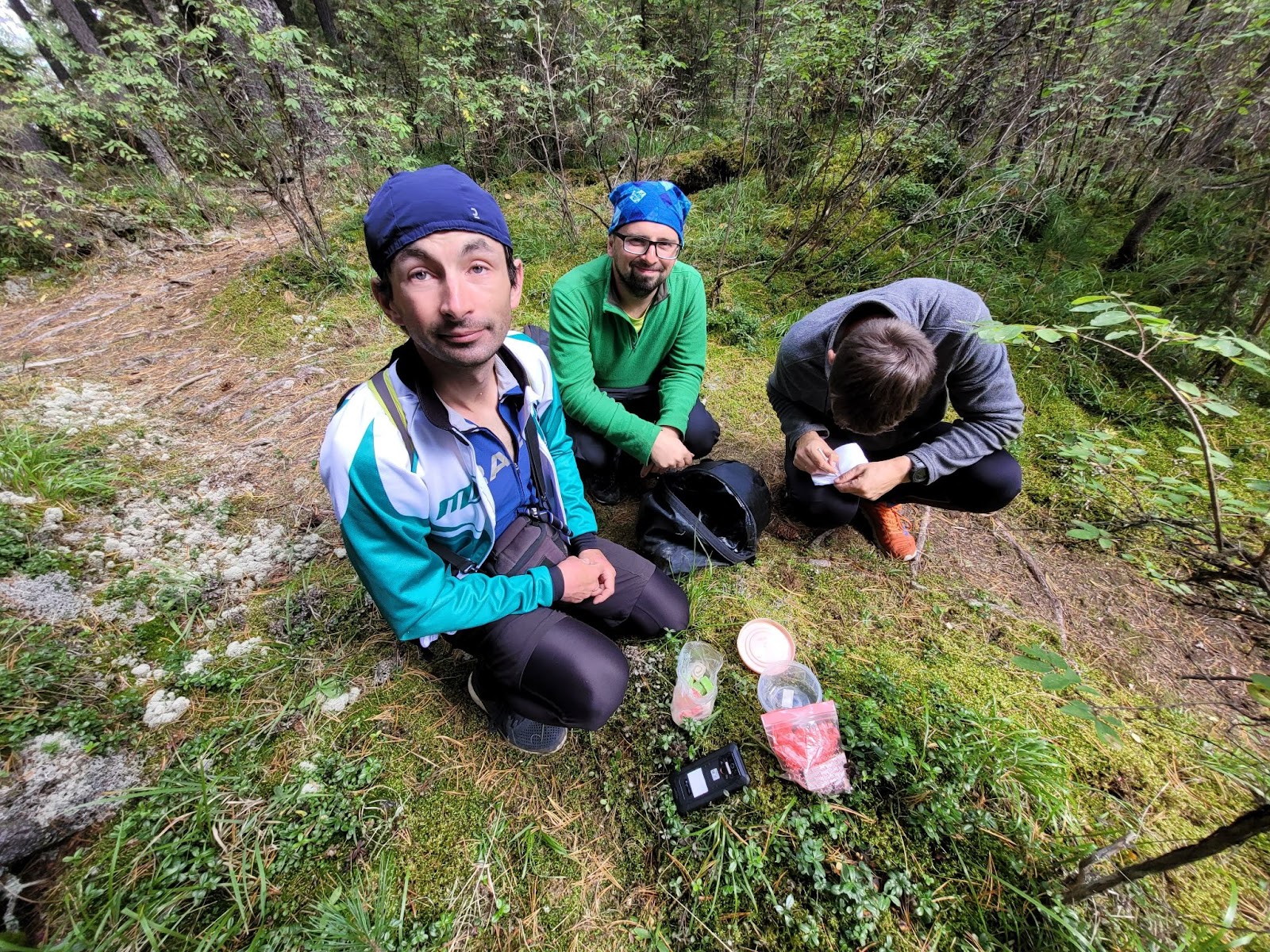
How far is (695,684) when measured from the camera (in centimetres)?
196

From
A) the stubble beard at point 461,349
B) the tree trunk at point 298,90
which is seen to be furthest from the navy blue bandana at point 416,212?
the tree trunk at point 298,90

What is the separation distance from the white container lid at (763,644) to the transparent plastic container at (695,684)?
14 centimetres

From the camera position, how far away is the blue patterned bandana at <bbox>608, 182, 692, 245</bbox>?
96.3 inches

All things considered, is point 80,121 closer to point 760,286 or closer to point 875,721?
point 760,286

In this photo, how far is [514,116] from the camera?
19.8 feet

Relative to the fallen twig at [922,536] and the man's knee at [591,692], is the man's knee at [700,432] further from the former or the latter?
the man's knee at [591,692]

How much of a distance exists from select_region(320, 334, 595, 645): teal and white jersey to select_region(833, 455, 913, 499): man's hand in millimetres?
1651

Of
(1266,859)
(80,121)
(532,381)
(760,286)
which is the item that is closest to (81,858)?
(532,381)

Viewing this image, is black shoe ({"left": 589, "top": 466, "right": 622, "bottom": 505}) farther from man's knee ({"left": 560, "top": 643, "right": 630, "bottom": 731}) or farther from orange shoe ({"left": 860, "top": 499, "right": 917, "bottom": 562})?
orange shoe ({"left": 860, "top": 499, "right": 917, "bottom": 562})

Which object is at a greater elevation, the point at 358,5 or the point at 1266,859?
the point at 358,5

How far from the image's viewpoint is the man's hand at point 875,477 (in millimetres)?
2424

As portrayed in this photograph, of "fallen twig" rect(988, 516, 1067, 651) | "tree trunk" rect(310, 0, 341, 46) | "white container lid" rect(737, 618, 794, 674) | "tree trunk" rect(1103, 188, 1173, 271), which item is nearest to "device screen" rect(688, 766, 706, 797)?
"white container lid" rect(737, 618, 794, 674)

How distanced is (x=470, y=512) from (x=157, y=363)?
4.48 metres

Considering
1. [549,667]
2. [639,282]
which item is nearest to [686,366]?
[639,282]
